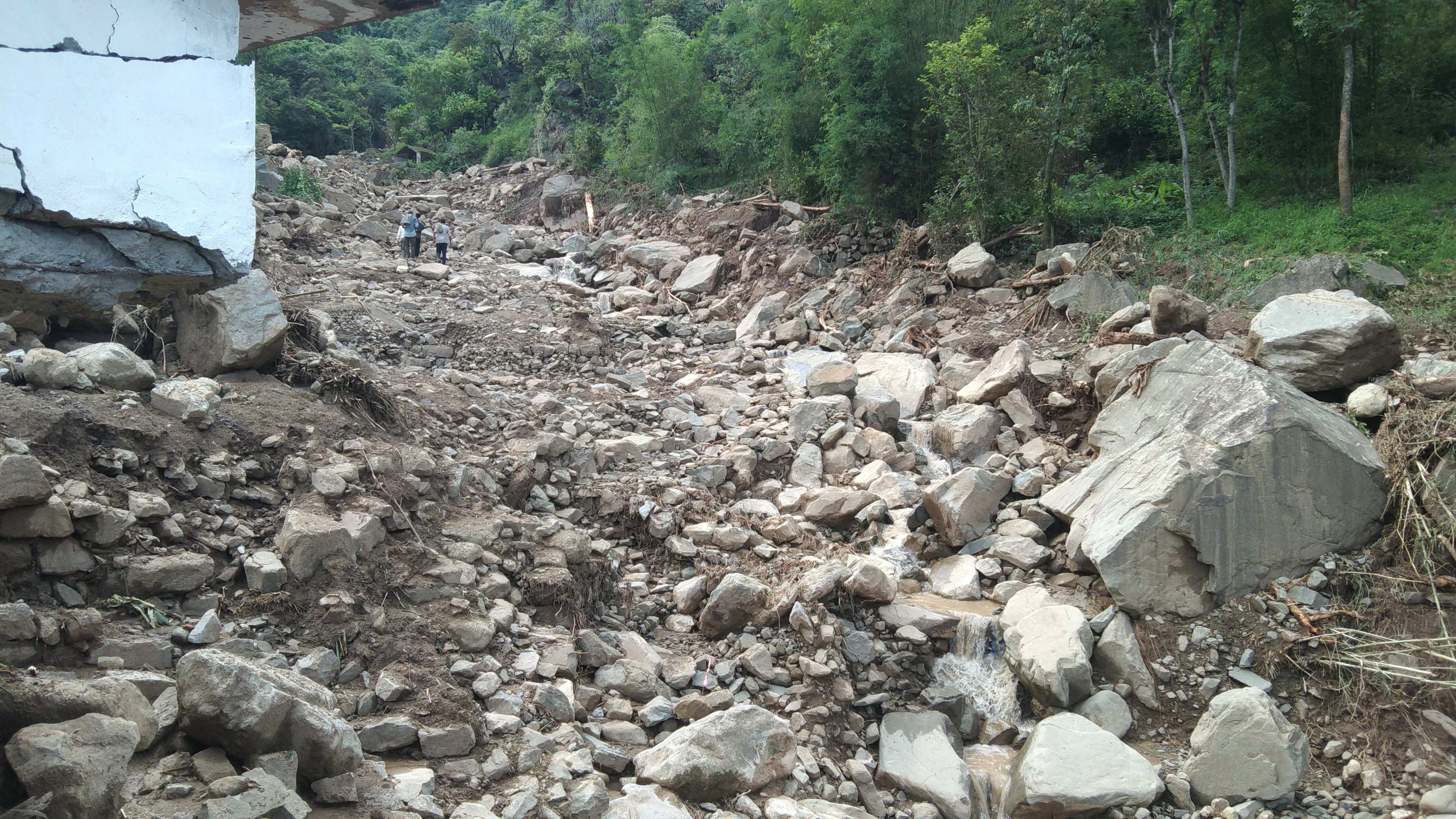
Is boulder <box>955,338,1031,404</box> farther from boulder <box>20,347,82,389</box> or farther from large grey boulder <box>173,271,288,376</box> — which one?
boulder <box>20,347,82,389</box>

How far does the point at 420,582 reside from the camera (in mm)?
4129

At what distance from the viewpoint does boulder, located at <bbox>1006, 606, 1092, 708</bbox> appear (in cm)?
473

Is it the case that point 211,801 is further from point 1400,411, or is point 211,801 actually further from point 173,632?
point 1400,411

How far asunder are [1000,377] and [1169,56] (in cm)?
505

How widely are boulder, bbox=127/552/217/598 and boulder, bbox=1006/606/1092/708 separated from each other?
4.00 meters

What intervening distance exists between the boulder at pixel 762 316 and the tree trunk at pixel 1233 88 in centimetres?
510

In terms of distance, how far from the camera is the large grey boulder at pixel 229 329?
16.3ft

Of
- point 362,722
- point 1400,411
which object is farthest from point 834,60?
point 362,722

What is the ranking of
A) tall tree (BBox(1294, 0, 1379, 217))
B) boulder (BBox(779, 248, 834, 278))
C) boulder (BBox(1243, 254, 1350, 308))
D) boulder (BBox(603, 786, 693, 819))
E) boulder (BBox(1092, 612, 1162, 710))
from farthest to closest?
boulder (BBox(779, 248, 834, 278)) → tall tree (BBox(1294, 0, 1379, 217)) → boulder (BBox(1243, 254, 1350, 308)) → boulder (BBox(1092, 612, 1162, 710)) → boulder (BBox(603, 786, 693, 819))

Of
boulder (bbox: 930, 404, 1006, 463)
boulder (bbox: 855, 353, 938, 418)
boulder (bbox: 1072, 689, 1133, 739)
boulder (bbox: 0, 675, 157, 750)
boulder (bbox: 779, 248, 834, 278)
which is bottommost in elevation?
boulder (bbox: 1072, 689, 1133, 739)

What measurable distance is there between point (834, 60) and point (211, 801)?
11036 millimetres

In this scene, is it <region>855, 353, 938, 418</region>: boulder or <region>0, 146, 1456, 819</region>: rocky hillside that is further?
<region>855, 353, 938, 418</region>: boulder

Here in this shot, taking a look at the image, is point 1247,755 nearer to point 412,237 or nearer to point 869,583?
point 869,583

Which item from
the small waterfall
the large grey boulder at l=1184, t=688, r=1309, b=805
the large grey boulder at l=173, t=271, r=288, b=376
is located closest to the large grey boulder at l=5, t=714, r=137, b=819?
the large grey boulder at l=173, t=271, r=288, b=376
